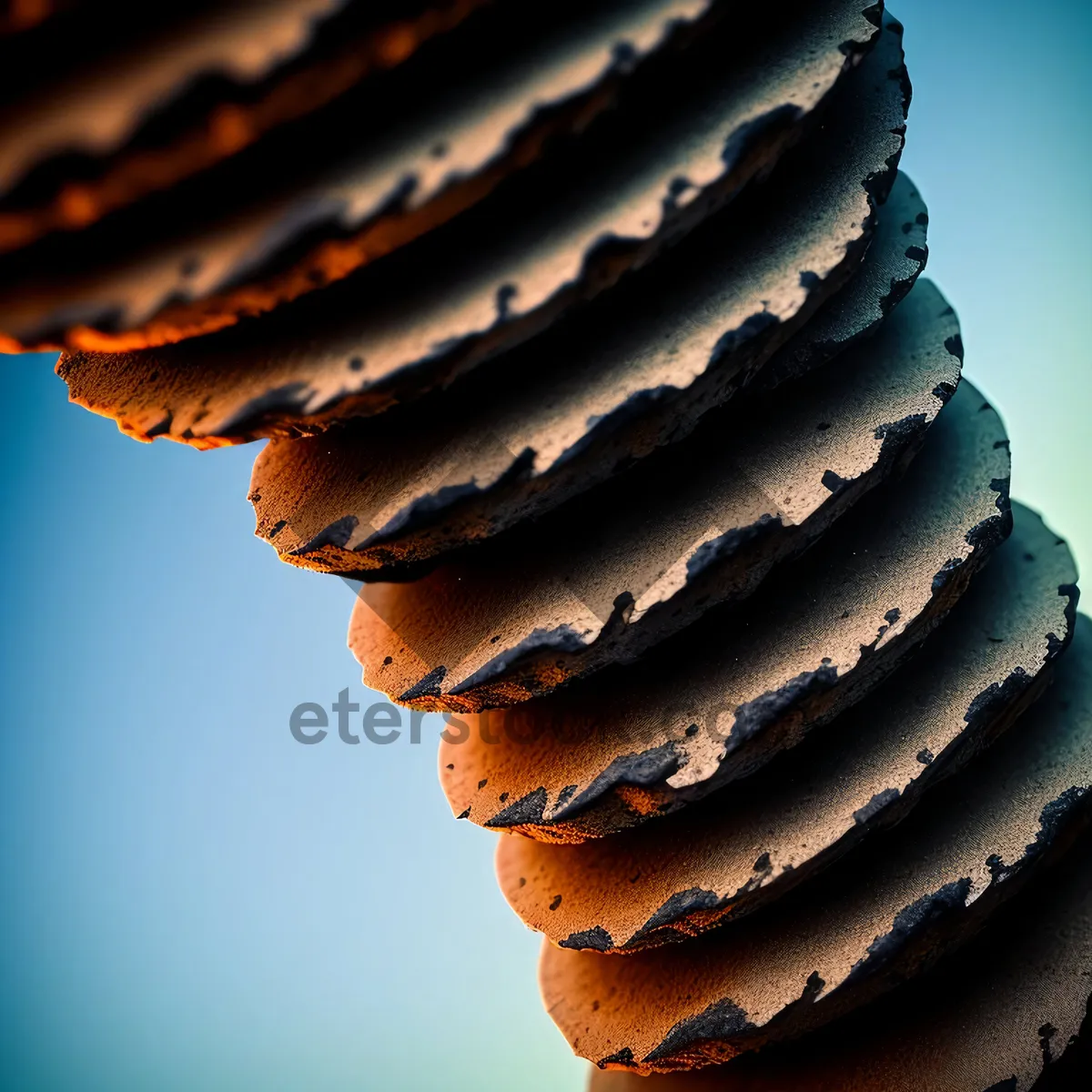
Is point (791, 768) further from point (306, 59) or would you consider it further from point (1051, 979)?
point (306, 59)

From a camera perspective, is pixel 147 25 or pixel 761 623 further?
pixel 761 623

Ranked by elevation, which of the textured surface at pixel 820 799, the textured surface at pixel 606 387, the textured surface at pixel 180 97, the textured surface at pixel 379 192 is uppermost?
the textured surface at pixel 180 97

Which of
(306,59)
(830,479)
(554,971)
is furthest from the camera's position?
(554,971)

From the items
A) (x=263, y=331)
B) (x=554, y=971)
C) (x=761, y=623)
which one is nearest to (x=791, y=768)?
(x=761, y=623)

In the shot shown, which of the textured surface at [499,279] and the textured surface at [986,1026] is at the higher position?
the textured surface at [499,279]

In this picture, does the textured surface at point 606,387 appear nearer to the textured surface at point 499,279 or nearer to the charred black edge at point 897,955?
the textured surface at point 499,279

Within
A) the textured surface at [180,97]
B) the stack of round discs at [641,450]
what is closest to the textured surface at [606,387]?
the stack of round discs at [641,450]

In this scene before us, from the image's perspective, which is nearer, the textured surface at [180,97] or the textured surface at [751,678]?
the textured surface at [180,97]
